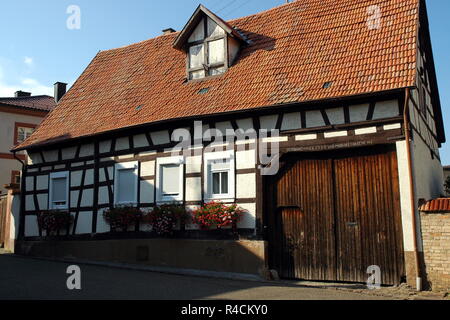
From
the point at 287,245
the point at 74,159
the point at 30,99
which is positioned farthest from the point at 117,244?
the point at 30,99

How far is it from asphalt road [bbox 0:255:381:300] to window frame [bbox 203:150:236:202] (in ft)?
7.15

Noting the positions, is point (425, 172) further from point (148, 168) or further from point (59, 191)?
point (59, 191)

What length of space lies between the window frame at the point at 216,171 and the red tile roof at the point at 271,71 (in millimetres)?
1142

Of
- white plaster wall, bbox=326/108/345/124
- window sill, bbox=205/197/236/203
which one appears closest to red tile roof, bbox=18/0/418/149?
white plaster wall, bbox=326/108/345/124

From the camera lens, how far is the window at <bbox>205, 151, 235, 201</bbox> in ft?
39.4

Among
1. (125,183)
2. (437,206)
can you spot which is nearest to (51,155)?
(125,183)

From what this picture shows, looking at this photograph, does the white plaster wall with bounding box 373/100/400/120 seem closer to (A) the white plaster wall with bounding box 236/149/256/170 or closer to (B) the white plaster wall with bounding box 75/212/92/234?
(A) the white plaster wall with bounding box 236/149/256/170

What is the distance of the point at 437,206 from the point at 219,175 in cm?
532

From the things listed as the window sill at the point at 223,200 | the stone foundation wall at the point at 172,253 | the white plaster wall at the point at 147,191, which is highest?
the white plaster wall at the point at 147,191

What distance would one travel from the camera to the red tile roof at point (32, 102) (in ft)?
91.7

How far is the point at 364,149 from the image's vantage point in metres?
10.6

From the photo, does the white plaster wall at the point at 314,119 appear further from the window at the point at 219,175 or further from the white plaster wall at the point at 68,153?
the white plaster wall at the point at 68,153

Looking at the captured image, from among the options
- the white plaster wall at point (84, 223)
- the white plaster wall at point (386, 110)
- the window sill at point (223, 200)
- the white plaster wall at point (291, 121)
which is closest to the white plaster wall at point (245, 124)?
the white plaster wall at point (291, 121)

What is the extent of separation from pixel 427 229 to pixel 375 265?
4.51 feet
